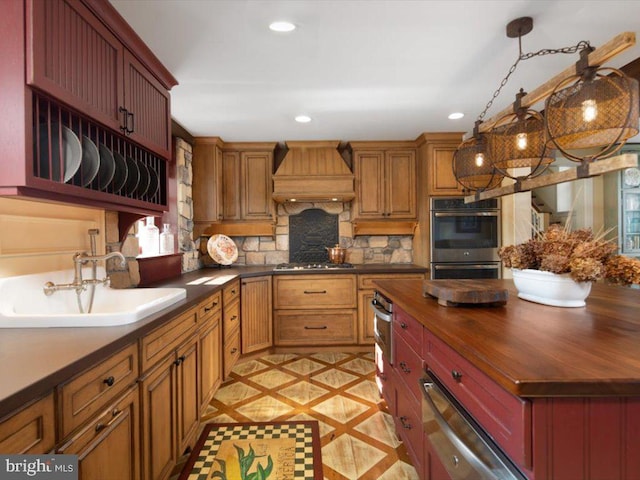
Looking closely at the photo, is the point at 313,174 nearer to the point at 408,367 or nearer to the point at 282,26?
the point at 282,26

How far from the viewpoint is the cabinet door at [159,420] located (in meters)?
1.43

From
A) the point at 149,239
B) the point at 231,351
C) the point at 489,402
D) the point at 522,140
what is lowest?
the point at 231,351

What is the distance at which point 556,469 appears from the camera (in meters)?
0.78

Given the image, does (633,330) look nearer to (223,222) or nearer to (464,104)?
(464,104)

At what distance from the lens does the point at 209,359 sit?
2424mm

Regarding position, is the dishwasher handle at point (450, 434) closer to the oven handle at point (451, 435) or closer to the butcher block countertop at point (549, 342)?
the oven handle at point (451, 435)

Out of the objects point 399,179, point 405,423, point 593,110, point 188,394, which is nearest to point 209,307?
point 188,394

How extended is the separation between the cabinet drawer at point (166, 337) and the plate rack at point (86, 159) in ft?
2.27

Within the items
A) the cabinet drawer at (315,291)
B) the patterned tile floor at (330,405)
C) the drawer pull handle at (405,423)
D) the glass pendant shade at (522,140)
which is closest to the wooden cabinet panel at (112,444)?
the patterned tile floor at (330,405)

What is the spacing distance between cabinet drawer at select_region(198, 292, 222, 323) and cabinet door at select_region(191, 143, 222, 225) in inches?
53.0

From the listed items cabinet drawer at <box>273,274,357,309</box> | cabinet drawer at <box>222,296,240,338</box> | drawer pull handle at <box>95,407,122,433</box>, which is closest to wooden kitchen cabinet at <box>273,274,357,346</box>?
cabinet drawer at <box>273,274,357,309</box>

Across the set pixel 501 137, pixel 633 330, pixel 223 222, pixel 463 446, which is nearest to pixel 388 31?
pixel 501 137

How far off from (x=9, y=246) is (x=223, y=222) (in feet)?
8.06

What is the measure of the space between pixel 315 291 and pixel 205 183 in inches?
67.0
